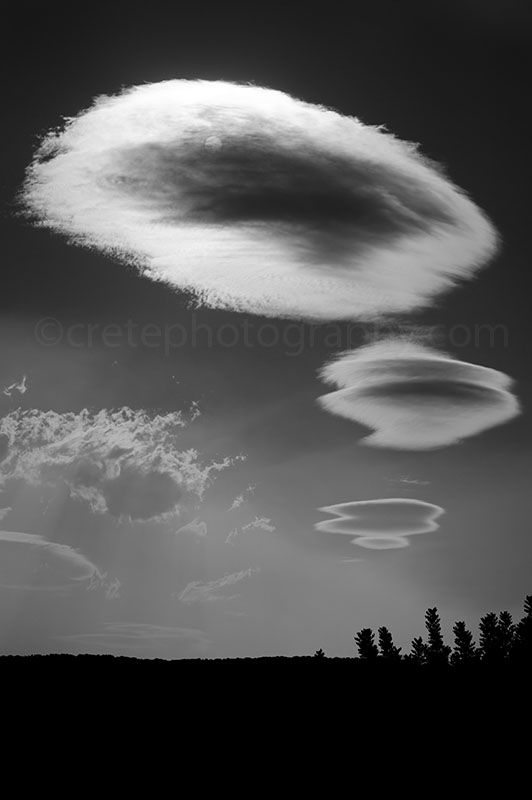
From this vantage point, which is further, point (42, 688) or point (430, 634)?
point (430, 634)

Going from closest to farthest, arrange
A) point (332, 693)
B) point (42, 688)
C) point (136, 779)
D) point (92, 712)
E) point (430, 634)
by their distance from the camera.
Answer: point (136, 779)
point (92, 712)
point (42, 688)
point (332, 693)
point (430, 634)

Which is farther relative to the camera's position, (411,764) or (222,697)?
(222,697)

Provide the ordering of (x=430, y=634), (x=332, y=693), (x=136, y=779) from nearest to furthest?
(x=136, y=779) < (x=332, y=693) < (x=430, y=634)

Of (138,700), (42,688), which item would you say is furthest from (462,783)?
(42,688)

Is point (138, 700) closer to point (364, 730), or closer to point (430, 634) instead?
point (364, 730)

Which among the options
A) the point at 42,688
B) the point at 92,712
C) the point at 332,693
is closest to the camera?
the point at 92,712

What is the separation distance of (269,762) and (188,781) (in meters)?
3.49

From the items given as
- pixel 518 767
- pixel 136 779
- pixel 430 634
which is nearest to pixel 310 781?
pixel 136 779

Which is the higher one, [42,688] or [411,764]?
[42,688]

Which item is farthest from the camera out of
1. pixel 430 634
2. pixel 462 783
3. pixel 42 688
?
pixel 430 634

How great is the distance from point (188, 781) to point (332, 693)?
12.2 meters

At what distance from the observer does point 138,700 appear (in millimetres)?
33438

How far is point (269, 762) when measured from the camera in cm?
2809

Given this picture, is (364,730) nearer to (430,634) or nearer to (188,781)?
(188,781)
